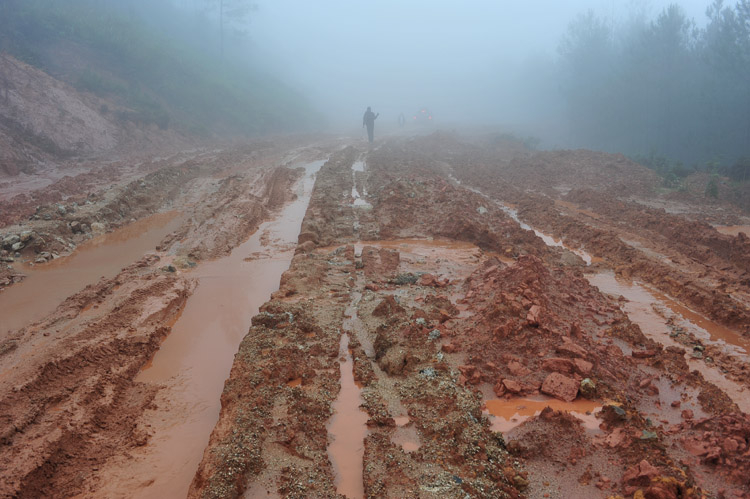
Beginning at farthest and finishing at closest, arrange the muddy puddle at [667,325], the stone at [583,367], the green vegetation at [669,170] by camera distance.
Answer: the green vegetation at [669,170]
the muddy puddle at [667,325]
the stone at [583,367]

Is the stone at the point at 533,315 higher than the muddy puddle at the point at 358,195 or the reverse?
the reverse

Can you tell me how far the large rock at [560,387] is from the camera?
17.2 feet

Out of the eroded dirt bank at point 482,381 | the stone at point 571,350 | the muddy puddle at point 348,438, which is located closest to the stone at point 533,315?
the eroded dirt bank at point 482,381

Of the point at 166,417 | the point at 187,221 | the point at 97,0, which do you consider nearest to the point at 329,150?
the point at 187,221

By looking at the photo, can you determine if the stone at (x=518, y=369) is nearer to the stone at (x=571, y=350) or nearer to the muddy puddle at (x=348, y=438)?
the stone at (x=571, y=350)

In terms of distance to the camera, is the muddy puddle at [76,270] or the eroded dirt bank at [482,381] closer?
the eroded dirt bank at [482,381]

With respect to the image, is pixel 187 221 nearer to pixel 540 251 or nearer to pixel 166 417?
pixel 166 417

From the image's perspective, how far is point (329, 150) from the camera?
1041 inches

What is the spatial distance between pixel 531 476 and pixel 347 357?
9.79 feet

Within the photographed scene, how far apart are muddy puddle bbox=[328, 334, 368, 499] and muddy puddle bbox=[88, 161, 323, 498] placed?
4.81 ft

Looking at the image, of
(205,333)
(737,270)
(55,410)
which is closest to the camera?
(55,410)

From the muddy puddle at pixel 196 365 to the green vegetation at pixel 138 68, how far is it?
2018cm

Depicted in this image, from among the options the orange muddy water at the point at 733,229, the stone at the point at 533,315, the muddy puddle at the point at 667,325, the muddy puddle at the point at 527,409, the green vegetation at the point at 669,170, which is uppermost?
the green vegetation at the point at 669,170

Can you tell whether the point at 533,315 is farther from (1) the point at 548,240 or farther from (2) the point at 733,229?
(2) the point at 733,229
